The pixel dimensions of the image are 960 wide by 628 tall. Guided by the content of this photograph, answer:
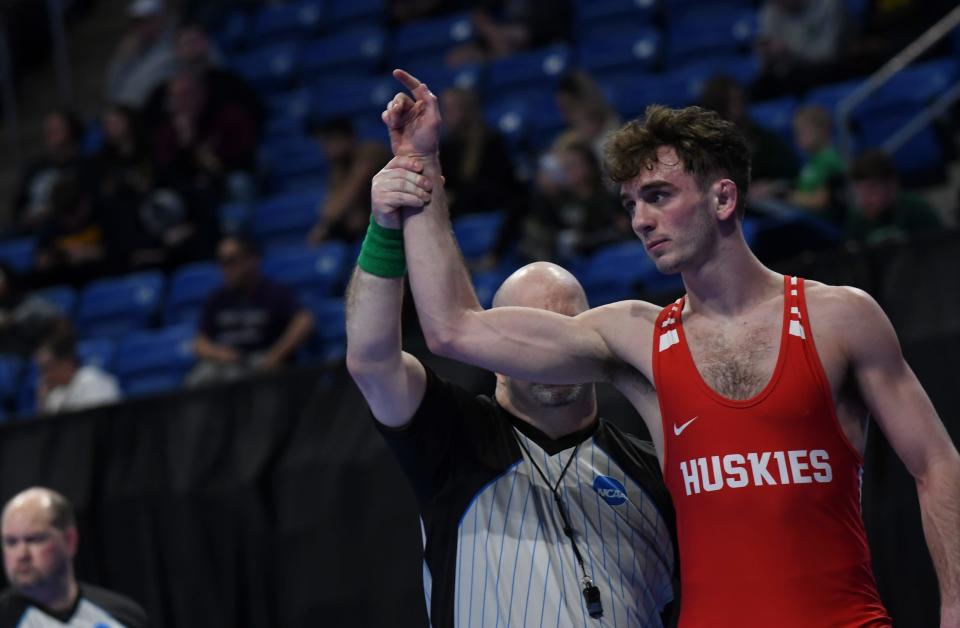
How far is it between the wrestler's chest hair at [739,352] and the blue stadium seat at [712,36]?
6.85m

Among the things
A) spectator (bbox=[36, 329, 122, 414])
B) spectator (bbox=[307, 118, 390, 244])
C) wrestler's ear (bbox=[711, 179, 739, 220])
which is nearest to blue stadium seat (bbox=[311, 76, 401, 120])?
spectator (bbox=[307, 118, 390, 244])

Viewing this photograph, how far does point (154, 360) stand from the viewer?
8789 mm

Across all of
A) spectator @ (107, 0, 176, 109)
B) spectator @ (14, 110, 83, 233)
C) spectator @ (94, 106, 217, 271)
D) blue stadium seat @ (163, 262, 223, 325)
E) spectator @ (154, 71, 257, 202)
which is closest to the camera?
blue stadium seat @ (163, 262, 223, 325)

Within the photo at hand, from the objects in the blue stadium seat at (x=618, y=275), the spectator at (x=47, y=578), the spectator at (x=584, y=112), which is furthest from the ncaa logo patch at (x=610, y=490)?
the spectator at (x=584, y=112)

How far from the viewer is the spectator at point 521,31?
10.6m

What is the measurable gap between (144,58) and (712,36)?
481cm

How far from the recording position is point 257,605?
6113 mm

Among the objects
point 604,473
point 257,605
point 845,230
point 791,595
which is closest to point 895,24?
point 845,230

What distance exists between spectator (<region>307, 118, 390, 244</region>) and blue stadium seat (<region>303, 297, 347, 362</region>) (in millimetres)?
635

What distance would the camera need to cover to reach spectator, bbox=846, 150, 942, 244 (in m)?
6.44

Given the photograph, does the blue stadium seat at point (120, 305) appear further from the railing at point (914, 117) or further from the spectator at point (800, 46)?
the railing at point (914, 117)

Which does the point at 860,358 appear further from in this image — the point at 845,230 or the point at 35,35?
the point at 35,35

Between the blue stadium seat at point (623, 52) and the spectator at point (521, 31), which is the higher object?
the spectator at point (521, 31)

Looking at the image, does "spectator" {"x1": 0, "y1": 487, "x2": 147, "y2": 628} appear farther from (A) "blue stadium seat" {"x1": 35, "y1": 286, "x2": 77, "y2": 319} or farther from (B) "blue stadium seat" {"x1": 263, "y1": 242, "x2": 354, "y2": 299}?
(A) "blue stadium seat" {"x1": 35, "y1": 286, "x2": 77, "y2": 319}
